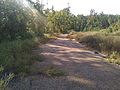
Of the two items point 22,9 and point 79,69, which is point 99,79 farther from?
point 22,9

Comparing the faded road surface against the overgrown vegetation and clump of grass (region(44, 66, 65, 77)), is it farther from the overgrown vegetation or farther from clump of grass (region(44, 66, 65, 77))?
the overgrown vegetation

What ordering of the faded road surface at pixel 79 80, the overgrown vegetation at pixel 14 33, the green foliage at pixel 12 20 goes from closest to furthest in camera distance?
the faded road surface at pixel 79 80 → the overgrown vegetation at pixel 14 33 → the green foliage at pixel 12 20

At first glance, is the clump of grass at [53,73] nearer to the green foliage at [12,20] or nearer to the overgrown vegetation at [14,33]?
the overgrown vegetation at [14,33]

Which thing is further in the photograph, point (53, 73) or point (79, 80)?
point (53, 73)

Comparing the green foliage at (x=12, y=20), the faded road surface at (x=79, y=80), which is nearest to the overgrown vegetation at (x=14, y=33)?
the green foliage at (x=12, y=20)

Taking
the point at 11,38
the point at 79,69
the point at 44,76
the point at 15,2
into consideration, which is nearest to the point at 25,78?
the point at 44,76

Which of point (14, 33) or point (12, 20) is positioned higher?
point (12, 20)

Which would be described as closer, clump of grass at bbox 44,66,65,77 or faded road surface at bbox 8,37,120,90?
faded road surface at bbox 8,37,120,90

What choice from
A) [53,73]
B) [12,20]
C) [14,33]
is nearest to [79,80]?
[53,73]

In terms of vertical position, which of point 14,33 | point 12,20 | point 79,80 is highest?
point 12,20

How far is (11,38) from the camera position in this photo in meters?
17.9

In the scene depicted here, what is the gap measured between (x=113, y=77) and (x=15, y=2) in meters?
10.5

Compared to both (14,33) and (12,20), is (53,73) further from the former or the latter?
(14,33)

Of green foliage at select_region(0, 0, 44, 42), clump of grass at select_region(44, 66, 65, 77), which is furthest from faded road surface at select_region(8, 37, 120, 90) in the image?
green foliage at select_region(0, 0, 44, 42)
